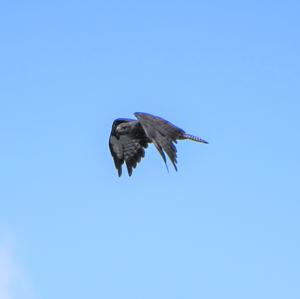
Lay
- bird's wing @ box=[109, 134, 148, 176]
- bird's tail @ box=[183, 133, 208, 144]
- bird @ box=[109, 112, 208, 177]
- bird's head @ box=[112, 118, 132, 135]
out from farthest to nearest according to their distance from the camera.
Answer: bird's wing @ box=[109, 134, 148, 176], bird's head @ box=[112, 118, 132, 135], bird's tail @ box=[183, 133, 208, 144], bird @ box=[109, 112, 208, 177]

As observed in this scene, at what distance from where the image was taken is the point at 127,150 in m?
36.0

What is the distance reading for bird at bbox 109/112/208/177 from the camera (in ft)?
103

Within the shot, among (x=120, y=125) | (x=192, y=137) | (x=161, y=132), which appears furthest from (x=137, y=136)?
(x=161, y=132)

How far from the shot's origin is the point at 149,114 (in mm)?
32125

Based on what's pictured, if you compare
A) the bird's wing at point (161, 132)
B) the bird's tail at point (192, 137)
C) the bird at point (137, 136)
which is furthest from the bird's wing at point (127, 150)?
the bird's wing at point (161, 132)

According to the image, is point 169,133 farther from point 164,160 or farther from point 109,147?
point 109,147

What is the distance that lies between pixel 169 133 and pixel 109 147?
5563 mm

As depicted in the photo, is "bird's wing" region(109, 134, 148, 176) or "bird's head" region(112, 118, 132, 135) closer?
"bird's head" region(112, 118, 132, 135)

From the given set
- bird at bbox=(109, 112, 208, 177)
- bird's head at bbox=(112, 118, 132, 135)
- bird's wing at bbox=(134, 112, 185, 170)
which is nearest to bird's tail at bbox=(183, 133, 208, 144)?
bird at bbox=(109, 112, 208, 177)

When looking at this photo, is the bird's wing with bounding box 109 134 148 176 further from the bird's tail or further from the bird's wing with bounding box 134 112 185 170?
the bird's wing with bounding box 134 112 185 170

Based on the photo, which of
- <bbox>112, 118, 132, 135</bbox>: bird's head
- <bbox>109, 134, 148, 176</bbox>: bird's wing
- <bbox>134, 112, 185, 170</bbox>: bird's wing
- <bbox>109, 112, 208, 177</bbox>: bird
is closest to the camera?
<bbox>134, 112, 185, 170</bbox>: bird's wing

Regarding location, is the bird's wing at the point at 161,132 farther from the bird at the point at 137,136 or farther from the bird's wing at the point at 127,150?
the bird's wing at the point at 127,150

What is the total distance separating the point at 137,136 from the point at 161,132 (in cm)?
429

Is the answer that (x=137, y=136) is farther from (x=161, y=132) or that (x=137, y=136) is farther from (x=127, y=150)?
(x=161, y=132)
